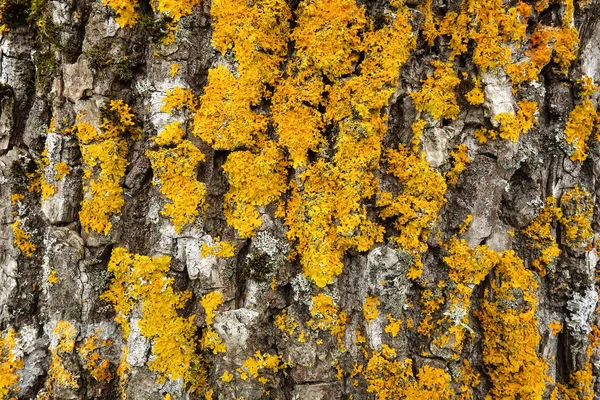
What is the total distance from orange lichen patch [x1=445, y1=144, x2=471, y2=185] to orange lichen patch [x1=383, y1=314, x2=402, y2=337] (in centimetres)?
78

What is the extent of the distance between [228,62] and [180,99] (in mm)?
316

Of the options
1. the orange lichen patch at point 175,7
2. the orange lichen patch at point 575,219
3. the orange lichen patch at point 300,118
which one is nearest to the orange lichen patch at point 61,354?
the orange lichen patch at point 300,118

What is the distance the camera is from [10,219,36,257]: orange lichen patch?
2352 millimetres

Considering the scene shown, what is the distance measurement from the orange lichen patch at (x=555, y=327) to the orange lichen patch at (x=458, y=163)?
99 cm

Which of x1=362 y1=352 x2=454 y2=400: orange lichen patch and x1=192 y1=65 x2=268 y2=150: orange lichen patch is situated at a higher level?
x1=192 y1=65 x2=268 y2=150: orange lichen patch

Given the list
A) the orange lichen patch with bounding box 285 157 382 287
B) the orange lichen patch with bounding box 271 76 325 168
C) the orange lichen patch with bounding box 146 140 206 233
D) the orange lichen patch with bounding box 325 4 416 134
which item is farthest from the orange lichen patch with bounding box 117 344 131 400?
the orange lichen patch with bounding box 325 4 416 134

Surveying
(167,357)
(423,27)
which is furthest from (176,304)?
(423,27)

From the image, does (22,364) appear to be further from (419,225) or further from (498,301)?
(498,301)

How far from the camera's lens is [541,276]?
2.35 meters

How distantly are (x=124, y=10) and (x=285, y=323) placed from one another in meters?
1.83

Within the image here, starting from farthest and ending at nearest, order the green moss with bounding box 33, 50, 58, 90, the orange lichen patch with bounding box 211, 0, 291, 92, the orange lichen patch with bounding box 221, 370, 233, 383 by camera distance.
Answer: the green moss with bounding box 33, 50, 58, 90
the orange lichen patch with bounding box 211, 0, 291, 92
the orange lichen patch with bounding box 221, 370, 233, 383

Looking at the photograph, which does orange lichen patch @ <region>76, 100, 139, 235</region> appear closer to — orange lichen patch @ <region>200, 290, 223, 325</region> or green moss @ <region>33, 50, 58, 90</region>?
green moss @ <region>33, 50, 58, 90</region>

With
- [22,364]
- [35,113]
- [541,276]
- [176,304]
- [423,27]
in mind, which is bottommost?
[22,364]

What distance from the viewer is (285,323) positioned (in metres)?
2.12
